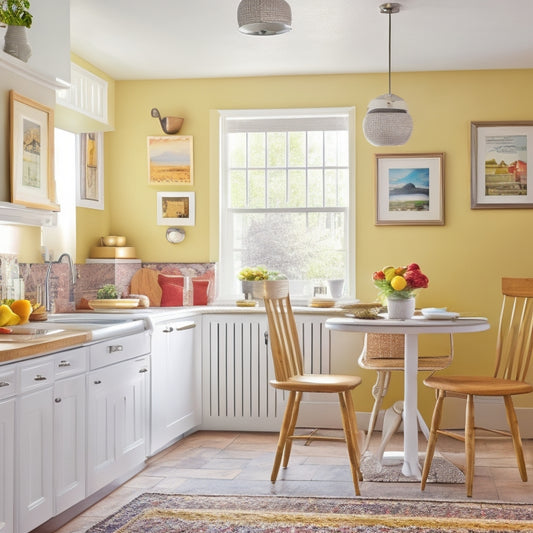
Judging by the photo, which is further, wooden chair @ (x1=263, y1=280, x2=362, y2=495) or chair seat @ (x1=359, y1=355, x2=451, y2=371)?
chair seat @ (x1=359, y1=355, x2=451, y2=371)

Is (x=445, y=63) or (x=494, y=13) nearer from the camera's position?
(x=494, y=13)

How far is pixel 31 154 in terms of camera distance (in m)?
4.32

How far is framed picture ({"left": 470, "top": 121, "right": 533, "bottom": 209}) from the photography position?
627 centimetres

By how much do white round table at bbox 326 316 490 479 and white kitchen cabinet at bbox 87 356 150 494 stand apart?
1128 mm

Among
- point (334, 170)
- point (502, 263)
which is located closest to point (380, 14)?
point (334, 170)

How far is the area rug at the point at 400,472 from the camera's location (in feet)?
15.8

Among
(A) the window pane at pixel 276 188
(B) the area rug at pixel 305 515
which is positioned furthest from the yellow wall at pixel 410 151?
(B) the area rug at pixel 305 515

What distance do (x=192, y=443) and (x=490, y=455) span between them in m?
1.96

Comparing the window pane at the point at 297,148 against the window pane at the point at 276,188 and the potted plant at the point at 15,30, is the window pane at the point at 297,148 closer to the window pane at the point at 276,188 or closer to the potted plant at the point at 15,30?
the window pane at the point at 276,188

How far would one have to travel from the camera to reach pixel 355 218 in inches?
255

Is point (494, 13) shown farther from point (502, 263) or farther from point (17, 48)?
point (17, 48)

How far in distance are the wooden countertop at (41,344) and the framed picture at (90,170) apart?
223 cm

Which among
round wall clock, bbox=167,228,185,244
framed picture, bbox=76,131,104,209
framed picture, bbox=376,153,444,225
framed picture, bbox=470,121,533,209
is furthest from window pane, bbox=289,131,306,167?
framed picture, bbox=76,131,104,209

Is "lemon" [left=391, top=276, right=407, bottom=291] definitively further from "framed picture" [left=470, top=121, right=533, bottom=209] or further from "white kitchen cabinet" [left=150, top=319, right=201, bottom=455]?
"framed picture" [left=470, top=121, right=533, bottom=209]
